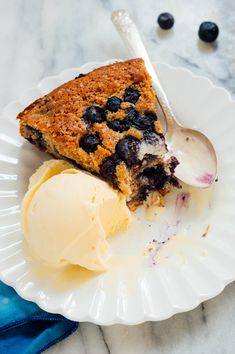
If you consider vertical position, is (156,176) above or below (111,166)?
below

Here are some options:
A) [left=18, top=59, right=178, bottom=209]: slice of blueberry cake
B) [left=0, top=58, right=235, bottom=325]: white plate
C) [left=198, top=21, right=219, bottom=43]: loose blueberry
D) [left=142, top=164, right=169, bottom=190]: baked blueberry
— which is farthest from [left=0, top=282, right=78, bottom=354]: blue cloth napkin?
[left=198, top=21, right=219, bottom=43]: loose blueberry

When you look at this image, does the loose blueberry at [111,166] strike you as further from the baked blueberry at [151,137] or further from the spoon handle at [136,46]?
the spoon handle at [136,46]

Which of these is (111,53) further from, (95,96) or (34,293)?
(34,293)

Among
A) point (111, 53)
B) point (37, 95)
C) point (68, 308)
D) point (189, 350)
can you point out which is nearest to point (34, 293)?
point (68, 308)

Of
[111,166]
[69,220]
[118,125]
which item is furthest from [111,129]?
[69,220]

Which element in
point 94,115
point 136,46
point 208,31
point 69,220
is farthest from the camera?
point 208,31

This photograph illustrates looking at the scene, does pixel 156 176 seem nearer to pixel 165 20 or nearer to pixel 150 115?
pixel 150 115
